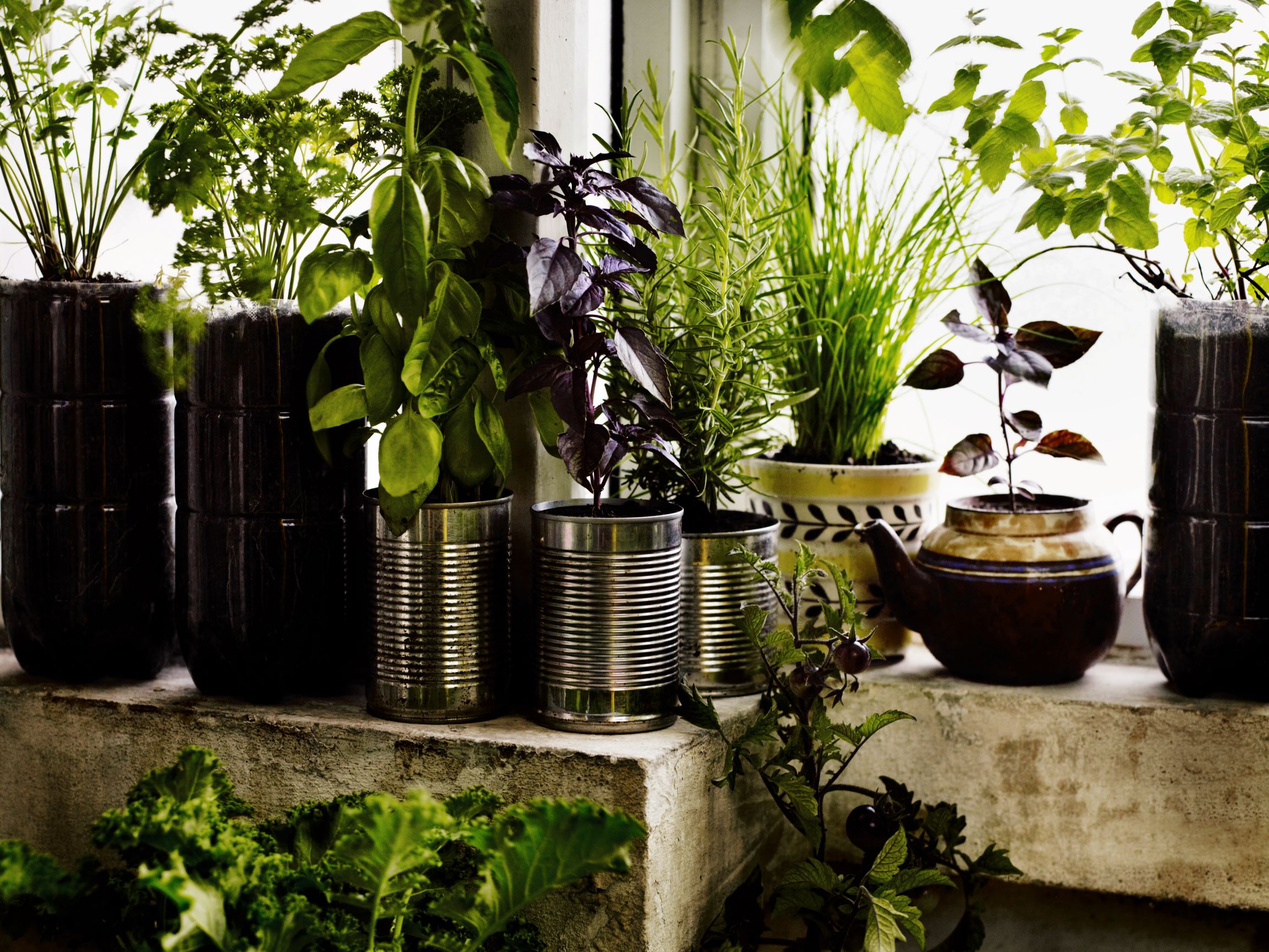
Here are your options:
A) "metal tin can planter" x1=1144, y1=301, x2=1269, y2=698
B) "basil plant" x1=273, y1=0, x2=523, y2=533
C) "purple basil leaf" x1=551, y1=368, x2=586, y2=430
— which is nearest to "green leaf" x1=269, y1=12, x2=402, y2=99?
"basil plant" x1=273, y1=0, x2=523, y2=533

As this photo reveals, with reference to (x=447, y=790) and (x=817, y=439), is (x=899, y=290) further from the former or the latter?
(x=447, y=790)

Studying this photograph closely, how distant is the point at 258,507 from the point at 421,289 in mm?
306

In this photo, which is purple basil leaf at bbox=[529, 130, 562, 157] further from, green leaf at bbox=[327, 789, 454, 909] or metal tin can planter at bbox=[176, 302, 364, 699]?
green leaf at bbox=[327, 789, 454, 909]

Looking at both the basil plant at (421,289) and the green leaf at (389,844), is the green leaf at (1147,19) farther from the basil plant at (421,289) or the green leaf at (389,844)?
the green leaf at (389,844)

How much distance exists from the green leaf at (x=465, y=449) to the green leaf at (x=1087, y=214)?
1.97ft

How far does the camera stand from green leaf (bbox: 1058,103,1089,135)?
4.34ft

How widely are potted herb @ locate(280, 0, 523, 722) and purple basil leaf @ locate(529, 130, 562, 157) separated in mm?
42

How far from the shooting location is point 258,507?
47.8 inches

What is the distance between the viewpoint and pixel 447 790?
1.13 m

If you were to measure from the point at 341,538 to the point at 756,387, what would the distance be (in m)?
0.46

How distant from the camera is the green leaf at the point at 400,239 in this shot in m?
1.04

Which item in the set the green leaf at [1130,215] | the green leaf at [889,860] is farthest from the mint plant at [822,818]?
the green leaf at [1130,215]

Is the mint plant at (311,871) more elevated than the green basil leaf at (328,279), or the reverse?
the green basil leaf at (328,279)

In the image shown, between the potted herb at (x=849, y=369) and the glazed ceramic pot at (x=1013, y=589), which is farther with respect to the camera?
the potted herb at (x=849, y=369)
